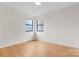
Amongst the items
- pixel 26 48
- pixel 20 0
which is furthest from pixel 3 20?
pixel 20 0

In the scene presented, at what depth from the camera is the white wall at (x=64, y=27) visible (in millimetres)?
3479

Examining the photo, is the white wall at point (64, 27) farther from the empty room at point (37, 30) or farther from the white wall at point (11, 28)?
the white wall at point (11, 28)

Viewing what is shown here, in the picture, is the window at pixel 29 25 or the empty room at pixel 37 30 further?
the window at pixel 29 25

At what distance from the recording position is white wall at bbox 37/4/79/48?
11.4ft

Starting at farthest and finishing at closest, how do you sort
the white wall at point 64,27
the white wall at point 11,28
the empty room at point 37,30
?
1. the white wall at point 64,27
2. the white wall at point 11,28
3. the empty room at point 37,30

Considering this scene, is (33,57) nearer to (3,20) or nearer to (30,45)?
(30,45)

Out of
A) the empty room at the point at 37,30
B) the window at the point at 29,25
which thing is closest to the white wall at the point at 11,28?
the empty room at the point at 37,30

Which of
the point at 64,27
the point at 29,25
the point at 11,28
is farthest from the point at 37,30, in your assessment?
the point at 64,27

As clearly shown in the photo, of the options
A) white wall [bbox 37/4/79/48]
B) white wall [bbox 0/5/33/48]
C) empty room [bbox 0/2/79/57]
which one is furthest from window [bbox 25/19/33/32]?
white wall [bbox 37/4/79/48]

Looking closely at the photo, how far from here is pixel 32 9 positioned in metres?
2.69

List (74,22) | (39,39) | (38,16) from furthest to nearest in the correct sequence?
(74,22) → (39,39) → (38,16)

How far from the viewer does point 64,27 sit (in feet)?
12.4

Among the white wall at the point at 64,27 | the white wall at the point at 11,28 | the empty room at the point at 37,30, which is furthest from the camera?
the white wall at the point at 64,27

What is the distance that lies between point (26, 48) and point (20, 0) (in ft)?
4.88
